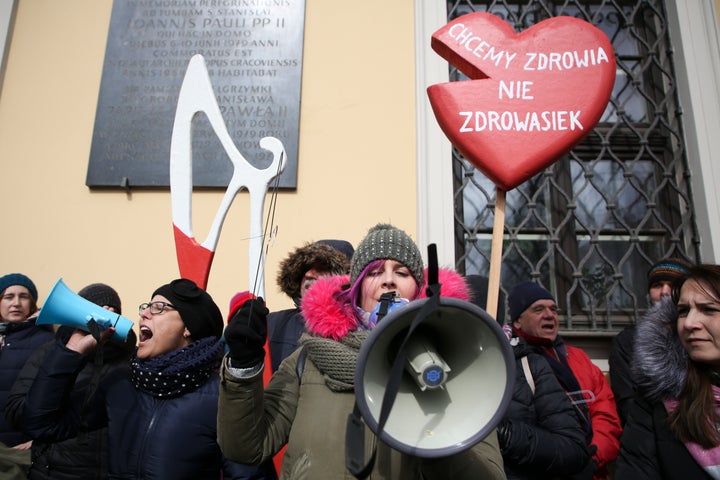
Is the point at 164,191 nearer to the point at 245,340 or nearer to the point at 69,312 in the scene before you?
the point at 69,312

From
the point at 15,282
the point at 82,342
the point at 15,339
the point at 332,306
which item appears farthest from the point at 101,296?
the point at 332,306

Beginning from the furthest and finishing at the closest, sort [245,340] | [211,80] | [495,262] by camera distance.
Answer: [211,80] → [495,262] → [245,340]

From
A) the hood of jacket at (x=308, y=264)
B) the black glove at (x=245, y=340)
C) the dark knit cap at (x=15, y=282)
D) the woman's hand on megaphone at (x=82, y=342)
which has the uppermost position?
the hood of jacket at (x=308, y=264)

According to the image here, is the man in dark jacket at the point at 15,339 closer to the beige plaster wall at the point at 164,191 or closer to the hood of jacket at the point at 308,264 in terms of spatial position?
the beige plaster wall at the point at 164,191

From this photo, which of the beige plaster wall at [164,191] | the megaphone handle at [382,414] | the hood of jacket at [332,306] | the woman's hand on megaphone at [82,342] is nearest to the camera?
the megaphone handle at [382,414]

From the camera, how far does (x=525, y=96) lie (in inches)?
61.9

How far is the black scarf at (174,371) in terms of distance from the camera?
1.55 m

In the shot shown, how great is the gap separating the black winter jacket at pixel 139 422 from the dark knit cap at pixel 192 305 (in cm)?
17

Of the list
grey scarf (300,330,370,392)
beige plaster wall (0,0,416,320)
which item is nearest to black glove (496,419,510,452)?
grey scarf (300,330,370,392)

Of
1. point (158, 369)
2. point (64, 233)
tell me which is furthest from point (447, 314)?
point (64, 233)

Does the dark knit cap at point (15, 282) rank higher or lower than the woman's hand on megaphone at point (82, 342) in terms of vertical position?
higher

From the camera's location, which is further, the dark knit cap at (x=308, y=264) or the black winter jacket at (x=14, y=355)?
the dark knit cap at (x=308, y=264)

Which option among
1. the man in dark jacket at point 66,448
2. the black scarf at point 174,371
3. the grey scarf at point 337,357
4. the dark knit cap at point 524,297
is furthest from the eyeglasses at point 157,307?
the dark knit cap at point 524,297

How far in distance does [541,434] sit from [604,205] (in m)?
2.29
